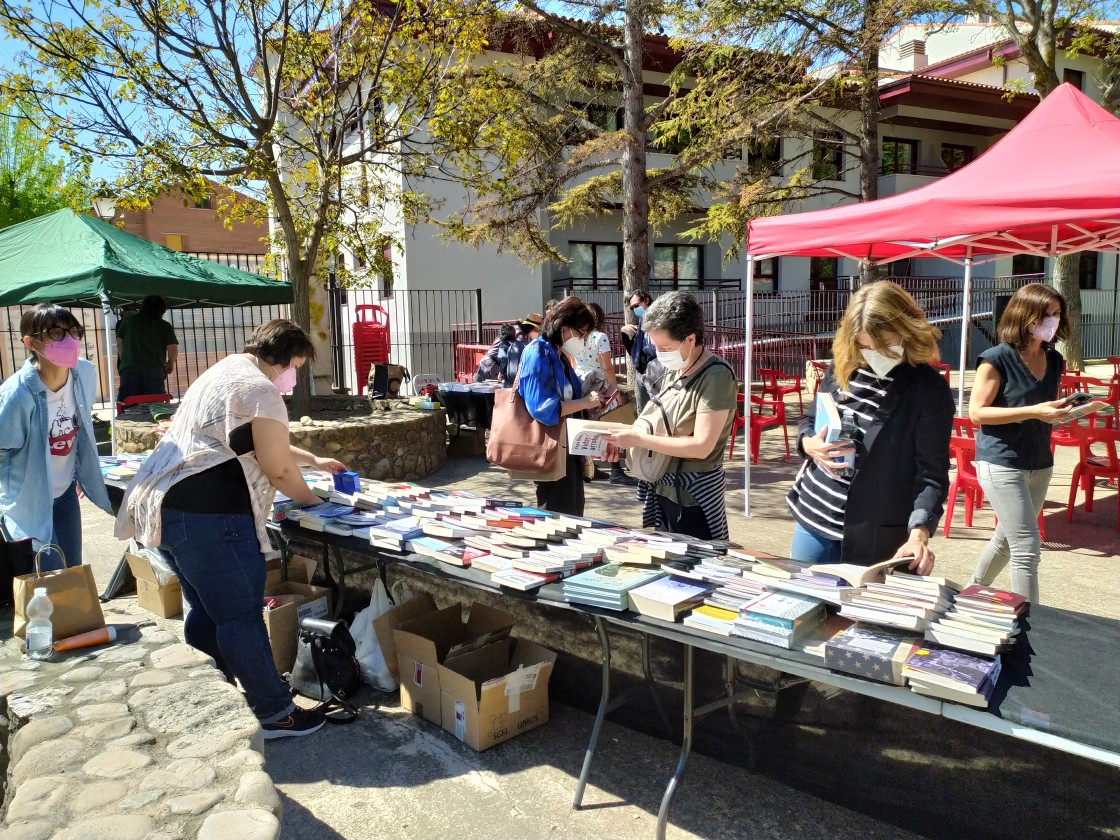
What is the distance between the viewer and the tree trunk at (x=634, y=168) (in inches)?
423

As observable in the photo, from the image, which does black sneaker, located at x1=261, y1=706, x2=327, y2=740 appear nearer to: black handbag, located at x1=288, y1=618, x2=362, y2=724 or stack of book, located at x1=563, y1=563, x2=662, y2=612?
black handbag, located at x1=288, y1=618, x2=362, y2=724

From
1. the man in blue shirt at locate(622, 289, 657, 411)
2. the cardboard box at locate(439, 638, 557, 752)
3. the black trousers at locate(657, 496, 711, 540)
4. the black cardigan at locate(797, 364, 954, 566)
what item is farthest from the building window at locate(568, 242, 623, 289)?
the black cardigan at locate(797, 364, 954, 566)

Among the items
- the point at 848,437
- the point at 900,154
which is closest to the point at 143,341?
the point at 848,437

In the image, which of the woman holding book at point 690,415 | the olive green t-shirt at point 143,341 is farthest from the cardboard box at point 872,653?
the olive green t-shirt at point 143,341

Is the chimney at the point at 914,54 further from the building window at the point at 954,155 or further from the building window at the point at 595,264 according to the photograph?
the building window at the point at 595,264

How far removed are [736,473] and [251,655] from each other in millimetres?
6101

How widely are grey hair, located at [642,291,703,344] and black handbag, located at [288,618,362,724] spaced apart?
199cm

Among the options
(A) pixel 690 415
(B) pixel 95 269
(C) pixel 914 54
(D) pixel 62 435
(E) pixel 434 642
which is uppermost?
(C) pixel 914 54

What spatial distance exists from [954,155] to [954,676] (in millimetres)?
27055

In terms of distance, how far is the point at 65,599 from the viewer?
10.8 ft

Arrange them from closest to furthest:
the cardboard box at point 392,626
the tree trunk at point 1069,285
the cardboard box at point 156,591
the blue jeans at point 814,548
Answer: the blue jeans at point 814,548, the cardboard box at point 392,626, the cardboard box at point 156,591, the tree trunk at point 1069,285

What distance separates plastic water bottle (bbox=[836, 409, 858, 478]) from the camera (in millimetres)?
2871

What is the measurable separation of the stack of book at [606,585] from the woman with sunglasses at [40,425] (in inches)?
112

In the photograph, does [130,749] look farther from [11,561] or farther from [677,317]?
[677,317]
